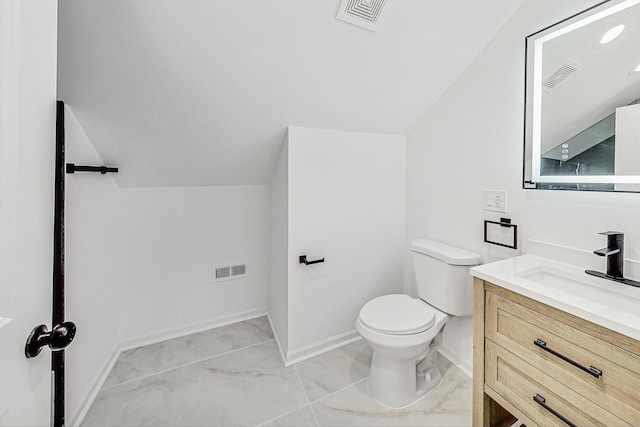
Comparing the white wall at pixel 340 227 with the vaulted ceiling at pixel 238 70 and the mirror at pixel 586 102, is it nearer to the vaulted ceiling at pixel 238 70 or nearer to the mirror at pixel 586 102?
the vaulted ceiling at pixel 238 70

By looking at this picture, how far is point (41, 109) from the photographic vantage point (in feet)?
2.00

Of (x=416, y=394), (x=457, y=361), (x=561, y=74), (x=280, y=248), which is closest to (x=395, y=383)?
(x=416, y=394)

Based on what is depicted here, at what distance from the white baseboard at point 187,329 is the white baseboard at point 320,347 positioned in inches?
27.6

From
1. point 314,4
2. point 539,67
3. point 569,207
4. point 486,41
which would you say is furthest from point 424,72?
point 569,207

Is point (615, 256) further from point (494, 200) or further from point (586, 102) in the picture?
point (586, 102)

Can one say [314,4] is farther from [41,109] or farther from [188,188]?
[188,188]

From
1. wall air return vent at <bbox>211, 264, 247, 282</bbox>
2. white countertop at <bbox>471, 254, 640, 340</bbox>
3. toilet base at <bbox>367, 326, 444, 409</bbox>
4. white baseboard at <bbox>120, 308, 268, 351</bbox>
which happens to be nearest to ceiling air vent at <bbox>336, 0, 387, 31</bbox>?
white countertop at <bbox>471, 254, 640, 340</bbox>

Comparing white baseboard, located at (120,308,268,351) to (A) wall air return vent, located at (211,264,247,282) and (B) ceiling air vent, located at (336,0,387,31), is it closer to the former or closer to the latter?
(A) wall air return vent, located at (211,264,247,282)

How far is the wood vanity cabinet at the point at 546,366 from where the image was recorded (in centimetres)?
81

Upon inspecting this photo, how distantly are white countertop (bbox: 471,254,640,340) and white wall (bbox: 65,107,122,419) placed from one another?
190 centimetres

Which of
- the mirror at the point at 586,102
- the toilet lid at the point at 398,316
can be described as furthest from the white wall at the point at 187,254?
the mirror at the point at 586,102

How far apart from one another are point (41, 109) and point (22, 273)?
347 mm

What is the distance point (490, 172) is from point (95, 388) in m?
2.54

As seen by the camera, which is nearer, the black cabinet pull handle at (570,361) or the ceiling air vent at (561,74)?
the black cabinet pull handle at (570,361)
